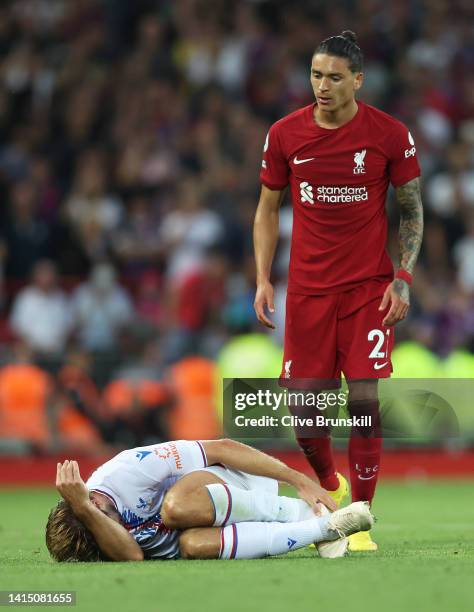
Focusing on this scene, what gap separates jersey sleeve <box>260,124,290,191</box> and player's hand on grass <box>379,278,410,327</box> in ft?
2.90

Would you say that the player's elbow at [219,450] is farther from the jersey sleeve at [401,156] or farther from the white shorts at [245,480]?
the jersey sleeve at [401,156]

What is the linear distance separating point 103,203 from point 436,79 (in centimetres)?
435

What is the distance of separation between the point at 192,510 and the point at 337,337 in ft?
4.86

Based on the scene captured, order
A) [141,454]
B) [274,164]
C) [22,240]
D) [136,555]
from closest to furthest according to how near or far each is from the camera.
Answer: [136,555] → [141,454] → [274,164] → [22,240]

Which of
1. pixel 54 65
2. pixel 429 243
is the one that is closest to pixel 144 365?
pixel 429 243

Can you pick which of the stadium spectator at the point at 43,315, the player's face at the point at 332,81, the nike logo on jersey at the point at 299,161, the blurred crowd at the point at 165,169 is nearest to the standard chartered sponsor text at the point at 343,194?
the nike logo on jersey at the point at 299,161

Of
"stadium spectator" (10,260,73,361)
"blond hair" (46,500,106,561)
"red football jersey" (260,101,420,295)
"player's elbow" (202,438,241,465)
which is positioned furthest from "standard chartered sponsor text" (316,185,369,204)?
"stadium spectator" (10,260,73,361)

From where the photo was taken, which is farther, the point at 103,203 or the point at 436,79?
the point at 436,79

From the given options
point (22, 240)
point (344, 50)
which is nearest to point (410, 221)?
point (344, 50)

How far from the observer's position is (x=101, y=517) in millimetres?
6402

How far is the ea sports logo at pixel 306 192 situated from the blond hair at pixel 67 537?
2.12m

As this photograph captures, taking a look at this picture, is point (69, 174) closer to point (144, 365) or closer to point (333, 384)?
point (144, 365)

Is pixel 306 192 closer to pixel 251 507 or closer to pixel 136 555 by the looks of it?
pixel 251 507

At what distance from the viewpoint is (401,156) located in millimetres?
7449
